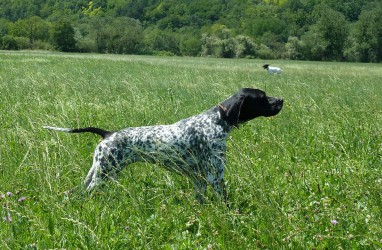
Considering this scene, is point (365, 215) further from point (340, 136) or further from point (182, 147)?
point (340, 136)

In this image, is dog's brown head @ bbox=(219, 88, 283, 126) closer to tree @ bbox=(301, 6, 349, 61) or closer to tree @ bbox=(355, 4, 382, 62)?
tree @ bbox=(355, 4, 382, 62)

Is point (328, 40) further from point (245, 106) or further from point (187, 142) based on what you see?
point (187, 142)

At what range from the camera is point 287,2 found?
170750 millimetres

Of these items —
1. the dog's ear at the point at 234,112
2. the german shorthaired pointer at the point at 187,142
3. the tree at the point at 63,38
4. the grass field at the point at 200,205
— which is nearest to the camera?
the grass field at the point at 200,205

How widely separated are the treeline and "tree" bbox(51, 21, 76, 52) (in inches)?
2.4

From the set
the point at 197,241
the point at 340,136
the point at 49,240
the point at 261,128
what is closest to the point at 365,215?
the point at 197,241

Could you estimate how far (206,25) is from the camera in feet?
547

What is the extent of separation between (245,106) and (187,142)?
72 centimetres

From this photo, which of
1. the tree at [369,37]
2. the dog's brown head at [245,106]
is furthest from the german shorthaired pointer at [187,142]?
the tree at [369,37]

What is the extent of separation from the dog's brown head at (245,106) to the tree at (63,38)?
9548 centimetres

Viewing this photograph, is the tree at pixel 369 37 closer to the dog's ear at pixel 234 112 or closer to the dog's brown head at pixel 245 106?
the dog's brown head at pixel 245 106

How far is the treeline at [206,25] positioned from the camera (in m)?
89.6

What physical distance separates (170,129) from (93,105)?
4330mm

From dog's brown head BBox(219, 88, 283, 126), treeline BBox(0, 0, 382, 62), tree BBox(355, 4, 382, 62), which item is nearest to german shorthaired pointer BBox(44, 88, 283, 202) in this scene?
dog's brown head BBox(219, 88, 283, 126)
